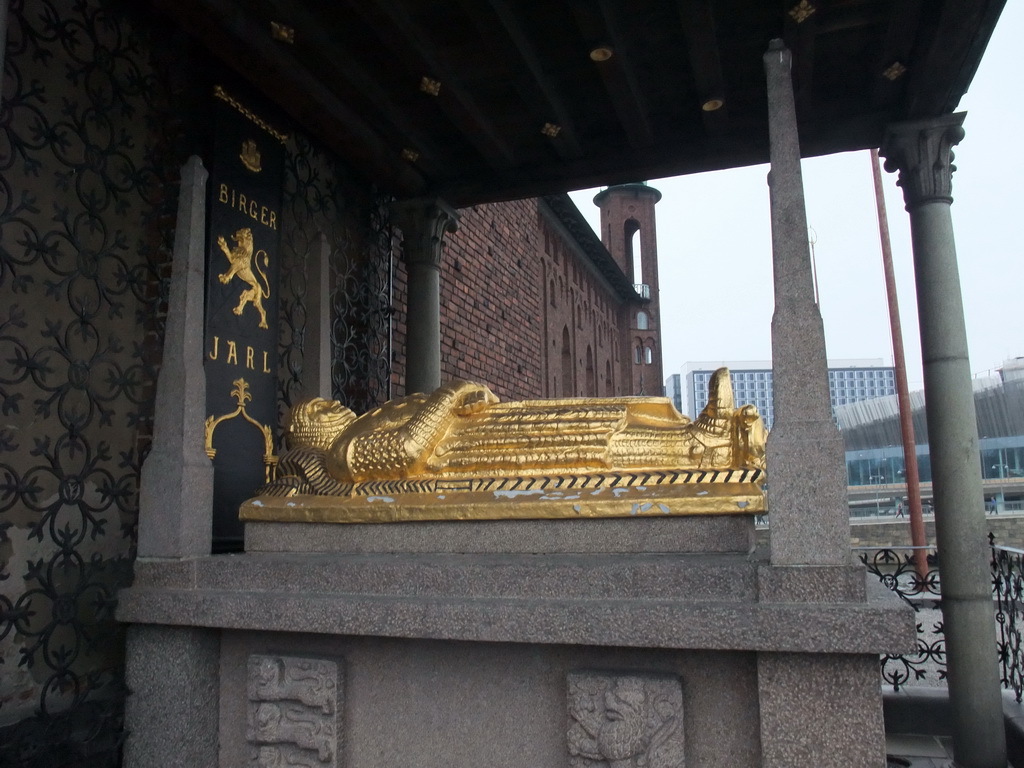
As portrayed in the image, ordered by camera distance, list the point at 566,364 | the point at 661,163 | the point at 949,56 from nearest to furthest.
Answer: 1. the point at 949,56
2. the point at 661,163
3. the point at 566,364

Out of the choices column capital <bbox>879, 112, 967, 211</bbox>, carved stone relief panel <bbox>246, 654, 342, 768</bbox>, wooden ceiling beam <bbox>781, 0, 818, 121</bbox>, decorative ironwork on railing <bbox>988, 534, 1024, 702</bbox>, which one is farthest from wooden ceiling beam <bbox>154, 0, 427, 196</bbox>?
decorative ironwork on railing <bbox>988, 534, 1024, 702</bbox>

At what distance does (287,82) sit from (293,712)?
3076mm

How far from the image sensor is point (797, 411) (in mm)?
2168

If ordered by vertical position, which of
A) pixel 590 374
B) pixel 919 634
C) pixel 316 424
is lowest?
pixel 919 634

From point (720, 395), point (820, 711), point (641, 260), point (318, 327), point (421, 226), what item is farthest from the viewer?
point (641, 260)

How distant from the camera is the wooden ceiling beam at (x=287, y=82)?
3510 mm

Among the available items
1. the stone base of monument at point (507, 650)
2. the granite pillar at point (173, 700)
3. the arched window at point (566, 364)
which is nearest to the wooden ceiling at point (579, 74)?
the stone base of monument at point (507, 650)

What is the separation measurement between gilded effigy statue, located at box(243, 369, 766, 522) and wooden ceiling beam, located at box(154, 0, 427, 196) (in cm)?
190

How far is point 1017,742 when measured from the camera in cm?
370

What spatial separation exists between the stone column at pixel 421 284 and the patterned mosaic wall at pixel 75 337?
1.85 meters

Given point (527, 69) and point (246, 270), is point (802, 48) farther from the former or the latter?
point (246, 270)

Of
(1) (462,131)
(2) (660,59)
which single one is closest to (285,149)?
(1) (462,131)

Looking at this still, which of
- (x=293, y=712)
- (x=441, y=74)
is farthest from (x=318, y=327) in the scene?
(x=293, y=712)

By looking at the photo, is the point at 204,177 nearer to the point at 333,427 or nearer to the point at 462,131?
the point at 333,427
